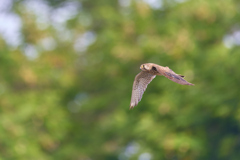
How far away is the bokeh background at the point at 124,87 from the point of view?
11.6m

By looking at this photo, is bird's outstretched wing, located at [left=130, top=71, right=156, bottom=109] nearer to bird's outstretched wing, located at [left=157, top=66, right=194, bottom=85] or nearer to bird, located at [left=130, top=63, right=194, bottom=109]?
bird, located at [left=130, top=63, right=194, bottom=109]

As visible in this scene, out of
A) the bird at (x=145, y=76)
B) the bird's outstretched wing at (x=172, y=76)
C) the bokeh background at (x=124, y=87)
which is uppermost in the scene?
the bokeh background at (x=124, y=87)

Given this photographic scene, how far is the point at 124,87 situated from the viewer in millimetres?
14148

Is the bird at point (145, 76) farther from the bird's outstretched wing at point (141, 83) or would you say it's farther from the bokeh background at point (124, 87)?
the bokeh background at point (124, 87)

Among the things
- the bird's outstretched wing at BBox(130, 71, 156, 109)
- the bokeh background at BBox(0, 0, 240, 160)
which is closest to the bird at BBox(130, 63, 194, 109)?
the bird's outstretched wing at BBox(130, 71, 156, 109)

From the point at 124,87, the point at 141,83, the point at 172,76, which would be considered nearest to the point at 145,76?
the point at 141,83

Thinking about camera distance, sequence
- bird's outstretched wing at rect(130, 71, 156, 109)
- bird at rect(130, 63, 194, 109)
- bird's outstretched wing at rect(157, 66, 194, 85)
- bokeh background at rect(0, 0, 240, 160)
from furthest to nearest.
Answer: bokeh background at rect(0, 0, 240, 160), bird's outstretched wing at rect(130, 71, 156, 109), bird at rect(130, 63, 194, 109), bird's outstretched wing at rect(157, 66, 194, 85)

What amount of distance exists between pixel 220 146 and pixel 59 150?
4598mm

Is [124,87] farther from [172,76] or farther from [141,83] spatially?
[172,76]

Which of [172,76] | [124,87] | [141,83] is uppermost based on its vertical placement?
[124,87]

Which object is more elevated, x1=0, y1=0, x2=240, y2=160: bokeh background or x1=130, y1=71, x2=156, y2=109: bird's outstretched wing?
x1=0, y1=0, x2=240, y2=160: bokeh background

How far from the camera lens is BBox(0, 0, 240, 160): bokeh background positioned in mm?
11562

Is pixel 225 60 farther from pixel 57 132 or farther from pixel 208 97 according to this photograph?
pixel 57 132

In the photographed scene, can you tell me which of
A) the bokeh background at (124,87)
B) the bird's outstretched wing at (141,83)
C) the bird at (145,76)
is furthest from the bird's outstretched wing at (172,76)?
the bokeh background at (124,87)
